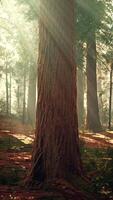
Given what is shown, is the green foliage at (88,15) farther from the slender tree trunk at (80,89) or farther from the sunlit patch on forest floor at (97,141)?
the sunlit patch on forest floor at (97,141)

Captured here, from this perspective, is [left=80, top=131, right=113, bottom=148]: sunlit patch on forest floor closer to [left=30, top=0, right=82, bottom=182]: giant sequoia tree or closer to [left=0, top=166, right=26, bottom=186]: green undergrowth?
[left=0, top=166, right=26, bottom=186]: green undergrowth

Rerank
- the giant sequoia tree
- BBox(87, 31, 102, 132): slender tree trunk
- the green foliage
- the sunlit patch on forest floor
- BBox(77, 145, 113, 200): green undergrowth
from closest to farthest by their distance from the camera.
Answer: BBox(77, 145, 113, 200): green undergrowth → the giant sequoia tree → the sunlit patch on forest floor → the green foliage → BBox(87, 31, 102, 132): slender tree trunk

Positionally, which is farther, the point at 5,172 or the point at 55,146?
the point at 5,172

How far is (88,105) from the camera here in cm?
2464

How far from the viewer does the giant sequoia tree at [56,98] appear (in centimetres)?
778

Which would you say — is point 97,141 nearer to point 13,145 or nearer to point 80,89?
point 13,145

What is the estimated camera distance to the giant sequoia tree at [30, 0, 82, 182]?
25.5 ft

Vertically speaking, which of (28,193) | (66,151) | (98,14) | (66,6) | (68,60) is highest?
(98,14)

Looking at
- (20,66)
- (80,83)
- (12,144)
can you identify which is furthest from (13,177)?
(80,83)

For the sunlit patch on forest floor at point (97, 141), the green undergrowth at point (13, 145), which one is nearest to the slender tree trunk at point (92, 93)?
A: the sunlit patch on forest floor at point (97, 141)

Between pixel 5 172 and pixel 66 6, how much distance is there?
12.9ft

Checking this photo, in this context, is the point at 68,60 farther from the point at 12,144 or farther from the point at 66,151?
the point at 12,144

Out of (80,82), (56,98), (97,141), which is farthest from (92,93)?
(56,98)

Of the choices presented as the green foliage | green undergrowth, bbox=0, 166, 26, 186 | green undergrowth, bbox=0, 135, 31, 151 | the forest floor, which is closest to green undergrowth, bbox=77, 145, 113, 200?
the forest floor
